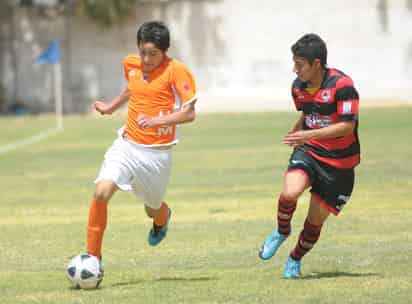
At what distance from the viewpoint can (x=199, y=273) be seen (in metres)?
10.3

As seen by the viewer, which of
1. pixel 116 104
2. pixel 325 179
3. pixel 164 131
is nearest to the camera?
pixel 325 179

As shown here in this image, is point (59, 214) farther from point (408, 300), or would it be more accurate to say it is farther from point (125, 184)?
point (408, 300)

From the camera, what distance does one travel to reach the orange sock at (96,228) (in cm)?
945

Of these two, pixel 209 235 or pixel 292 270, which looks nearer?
pixel 292 270

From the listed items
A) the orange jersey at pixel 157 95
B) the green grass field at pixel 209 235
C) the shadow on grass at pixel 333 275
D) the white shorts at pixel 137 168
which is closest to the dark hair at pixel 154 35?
the orange jersey at pixel 157 95

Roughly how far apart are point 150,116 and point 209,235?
11.8ft

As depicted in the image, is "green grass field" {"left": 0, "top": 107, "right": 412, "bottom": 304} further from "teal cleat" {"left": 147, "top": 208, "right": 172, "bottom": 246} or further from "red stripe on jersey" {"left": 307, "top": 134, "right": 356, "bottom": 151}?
"red stripe on jersey" {"left": 307, "top": 134, "right": 356, "bottom": 151}

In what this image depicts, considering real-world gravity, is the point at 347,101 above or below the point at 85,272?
above

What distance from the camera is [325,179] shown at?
31.8ft

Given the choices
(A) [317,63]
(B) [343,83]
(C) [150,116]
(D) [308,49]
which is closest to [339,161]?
(B) [343,83]

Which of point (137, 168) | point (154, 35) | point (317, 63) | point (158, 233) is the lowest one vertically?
point (158, 233)

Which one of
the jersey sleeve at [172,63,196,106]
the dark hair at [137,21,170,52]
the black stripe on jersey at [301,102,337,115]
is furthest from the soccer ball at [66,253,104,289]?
the black stripe on jersey at [301,102,337,115]

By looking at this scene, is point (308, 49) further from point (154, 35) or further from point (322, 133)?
point (154, 35)

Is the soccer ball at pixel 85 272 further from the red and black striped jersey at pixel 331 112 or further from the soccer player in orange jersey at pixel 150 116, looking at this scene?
the red and black striped jersey at pixel 331 112
